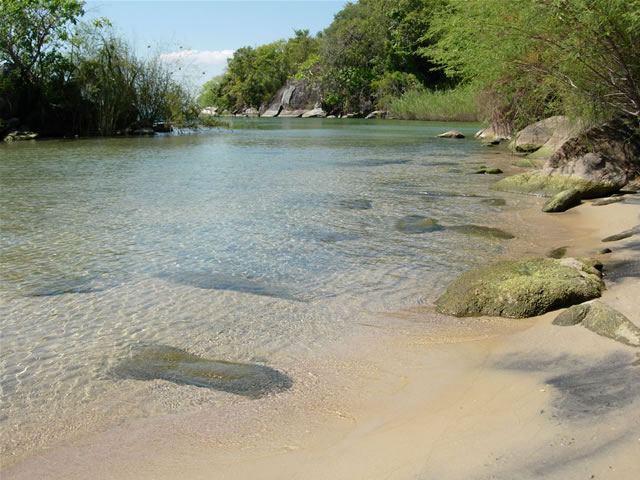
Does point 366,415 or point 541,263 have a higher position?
point 541,263

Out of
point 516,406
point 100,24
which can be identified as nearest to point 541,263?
point 516,406

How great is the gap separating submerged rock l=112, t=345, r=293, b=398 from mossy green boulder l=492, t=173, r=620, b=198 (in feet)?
26.8

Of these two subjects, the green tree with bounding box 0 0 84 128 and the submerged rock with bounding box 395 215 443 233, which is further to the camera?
the green tree with bounding box 0 0 84 128

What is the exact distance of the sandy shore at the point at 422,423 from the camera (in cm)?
278

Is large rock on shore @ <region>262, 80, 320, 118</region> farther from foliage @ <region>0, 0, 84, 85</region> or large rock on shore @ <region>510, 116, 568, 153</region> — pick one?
large rock on shore @ <region>510, 116, 568, 153</region>

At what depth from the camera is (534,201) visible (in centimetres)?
1102

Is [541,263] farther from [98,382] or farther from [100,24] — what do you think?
[100,24]

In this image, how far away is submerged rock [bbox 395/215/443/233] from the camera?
28.2 ft

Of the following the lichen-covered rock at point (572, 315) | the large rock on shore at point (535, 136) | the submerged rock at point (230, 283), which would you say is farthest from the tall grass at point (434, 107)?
the lichen-covered rock at point (572, 315)

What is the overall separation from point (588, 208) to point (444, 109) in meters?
39.4

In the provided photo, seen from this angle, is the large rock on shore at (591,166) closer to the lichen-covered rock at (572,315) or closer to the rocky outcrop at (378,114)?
the lichen-covered rock at (572,315)

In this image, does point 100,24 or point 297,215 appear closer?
point 297,215

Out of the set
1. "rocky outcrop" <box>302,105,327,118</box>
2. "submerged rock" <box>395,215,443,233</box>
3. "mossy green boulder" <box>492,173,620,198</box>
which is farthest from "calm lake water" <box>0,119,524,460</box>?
"rocky outcrop" <box>302,105,327,118</box>

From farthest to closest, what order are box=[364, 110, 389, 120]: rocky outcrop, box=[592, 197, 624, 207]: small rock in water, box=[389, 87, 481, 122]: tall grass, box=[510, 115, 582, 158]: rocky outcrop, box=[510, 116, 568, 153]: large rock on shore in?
box=[364, 110, 389, 120]: rocky outcrop < box=[389, 87, 481, 122]: tall grass < box=[510, 116, 568, 153]: large rock on shore < box=[510, 115, 582, 158]: rocky outcrop < box=[592, 197, 624, 207]: small rock in water
